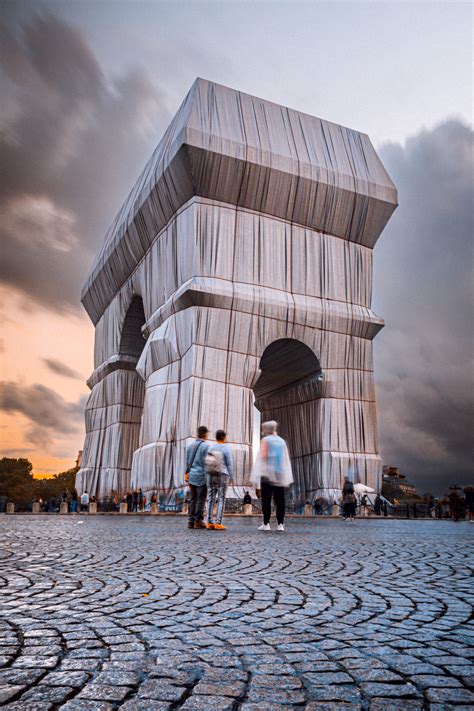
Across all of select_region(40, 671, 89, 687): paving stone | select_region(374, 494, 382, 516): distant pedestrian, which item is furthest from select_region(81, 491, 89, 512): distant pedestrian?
select_region(40, 671, 89, 687): paving stone

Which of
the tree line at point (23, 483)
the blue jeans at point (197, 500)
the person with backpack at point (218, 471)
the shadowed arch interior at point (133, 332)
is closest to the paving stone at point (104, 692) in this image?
the person with backpack at point (218, 471)

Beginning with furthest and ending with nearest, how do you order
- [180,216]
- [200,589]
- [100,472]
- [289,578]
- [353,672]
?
[100,472], [180,216], [289,578], [200,589], [353,672]

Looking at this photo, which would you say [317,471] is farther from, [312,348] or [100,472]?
[100,472]

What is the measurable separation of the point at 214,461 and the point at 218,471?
0.21m

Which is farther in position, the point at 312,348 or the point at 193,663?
the point at 312,348

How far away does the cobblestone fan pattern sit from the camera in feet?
6.23

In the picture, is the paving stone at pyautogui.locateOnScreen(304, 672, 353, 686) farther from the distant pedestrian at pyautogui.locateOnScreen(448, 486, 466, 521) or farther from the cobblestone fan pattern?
the distant pedestrian at pyautogui.locateOnScreen(448, 486, 466, 521)

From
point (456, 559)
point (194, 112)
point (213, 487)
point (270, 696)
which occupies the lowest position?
point (270, 696)

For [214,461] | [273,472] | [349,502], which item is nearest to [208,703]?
[273,472]

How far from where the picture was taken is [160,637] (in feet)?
8.48

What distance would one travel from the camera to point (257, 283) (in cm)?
2733

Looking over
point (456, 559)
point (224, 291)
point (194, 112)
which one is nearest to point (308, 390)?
point (224, 291)

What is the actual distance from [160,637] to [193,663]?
0.40m

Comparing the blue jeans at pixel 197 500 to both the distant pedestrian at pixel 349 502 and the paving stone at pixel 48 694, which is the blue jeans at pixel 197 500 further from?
the distant pedestrian at pixel 349 502
